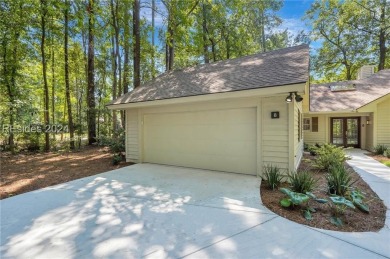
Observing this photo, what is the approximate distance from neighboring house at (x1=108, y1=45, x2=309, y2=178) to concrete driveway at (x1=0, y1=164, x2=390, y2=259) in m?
1.31

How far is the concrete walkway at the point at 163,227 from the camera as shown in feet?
8.29

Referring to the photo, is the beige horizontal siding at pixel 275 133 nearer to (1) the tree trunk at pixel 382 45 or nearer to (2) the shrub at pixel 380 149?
(2) the shrub at pixel 380 149

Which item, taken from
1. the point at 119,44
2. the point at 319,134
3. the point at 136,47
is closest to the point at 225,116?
the point at 136,47

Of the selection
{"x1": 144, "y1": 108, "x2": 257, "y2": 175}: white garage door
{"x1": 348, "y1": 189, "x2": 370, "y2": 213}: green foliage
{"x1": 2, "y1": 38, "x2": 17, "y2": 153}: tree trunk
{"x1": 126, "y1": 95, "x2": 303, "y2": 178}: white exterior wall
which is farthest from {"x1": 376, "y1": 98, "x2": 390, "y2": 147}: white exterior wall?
{"x1": 2, "y1": 38, "x2": 17, "y2": 153}: tree trunk

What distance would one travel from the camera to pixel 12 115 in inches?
367

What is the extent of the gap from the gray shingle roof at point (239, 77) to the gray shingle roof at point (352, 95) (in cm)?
653

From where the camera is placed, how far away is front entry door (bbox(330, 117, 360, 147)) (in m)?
13.1

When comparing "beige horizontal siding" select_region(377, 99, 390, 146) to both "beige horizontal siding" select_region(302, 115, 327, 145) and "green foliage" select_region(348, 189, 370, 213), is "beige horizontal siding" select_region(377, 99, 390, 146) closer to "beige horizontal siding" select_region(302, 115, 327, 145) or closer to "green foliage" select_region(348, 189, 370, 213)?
"beige horizontal siding" select_region(302, 115, 327, 145)

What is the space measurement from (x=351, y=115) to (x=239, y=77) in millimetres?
10199

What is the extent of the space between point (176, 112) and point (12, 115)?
24.3 feet

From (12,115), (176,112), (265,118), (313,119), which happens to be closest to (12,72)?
(12,115)

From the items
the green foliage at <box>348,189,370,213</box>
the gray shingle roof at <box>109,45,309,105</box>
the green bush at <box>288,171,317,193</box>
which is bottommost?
the green foliage at <box>348,189,370,213</box>

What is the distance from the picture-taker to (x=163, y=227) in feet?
10.2

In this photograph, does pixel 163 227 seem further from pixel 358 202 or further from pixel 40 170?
pixel 40 170
